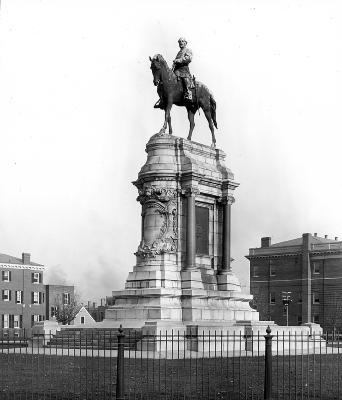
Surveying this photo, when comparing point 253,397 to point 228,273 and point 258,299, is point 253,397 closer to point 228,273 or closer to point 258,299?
point 228,273

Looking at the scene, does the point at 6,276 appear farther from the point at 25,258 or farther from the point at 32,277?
the point at 32,277

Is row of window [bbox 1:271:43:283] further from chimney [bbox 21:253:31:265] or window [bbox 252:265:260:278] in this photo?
window [bbox 252:265:260:278]

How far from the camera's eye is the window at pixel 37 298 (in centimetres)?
8844

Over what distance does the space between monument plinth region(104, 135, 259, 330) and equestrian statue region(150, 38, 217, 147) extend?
1748mm

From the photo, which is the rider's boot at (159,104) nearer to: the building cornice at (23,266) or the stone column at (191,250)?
the stone column at (191,250)

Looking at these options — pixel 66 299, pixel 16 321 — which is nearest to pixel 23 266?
pixel 16 321

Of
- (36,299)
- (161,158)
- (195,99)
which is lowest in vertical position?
(36,299)

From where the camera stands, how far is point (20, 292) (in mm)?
86500

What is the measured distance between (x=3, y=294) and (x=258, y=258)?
94.5ft

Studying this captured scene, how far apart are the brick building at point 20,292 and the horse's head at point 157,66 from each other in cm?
5216

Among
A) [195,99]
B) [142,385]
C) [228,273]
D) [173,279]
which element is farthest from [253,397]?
[195,99]

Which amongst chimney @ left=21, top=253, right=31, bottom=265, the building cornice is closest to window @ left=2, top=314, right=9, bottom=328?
the building cornice

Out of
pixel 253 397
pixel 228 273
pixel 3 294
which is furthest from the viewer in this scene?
pixel 3 294

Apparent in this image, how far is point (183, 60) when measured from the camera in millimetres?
36875
